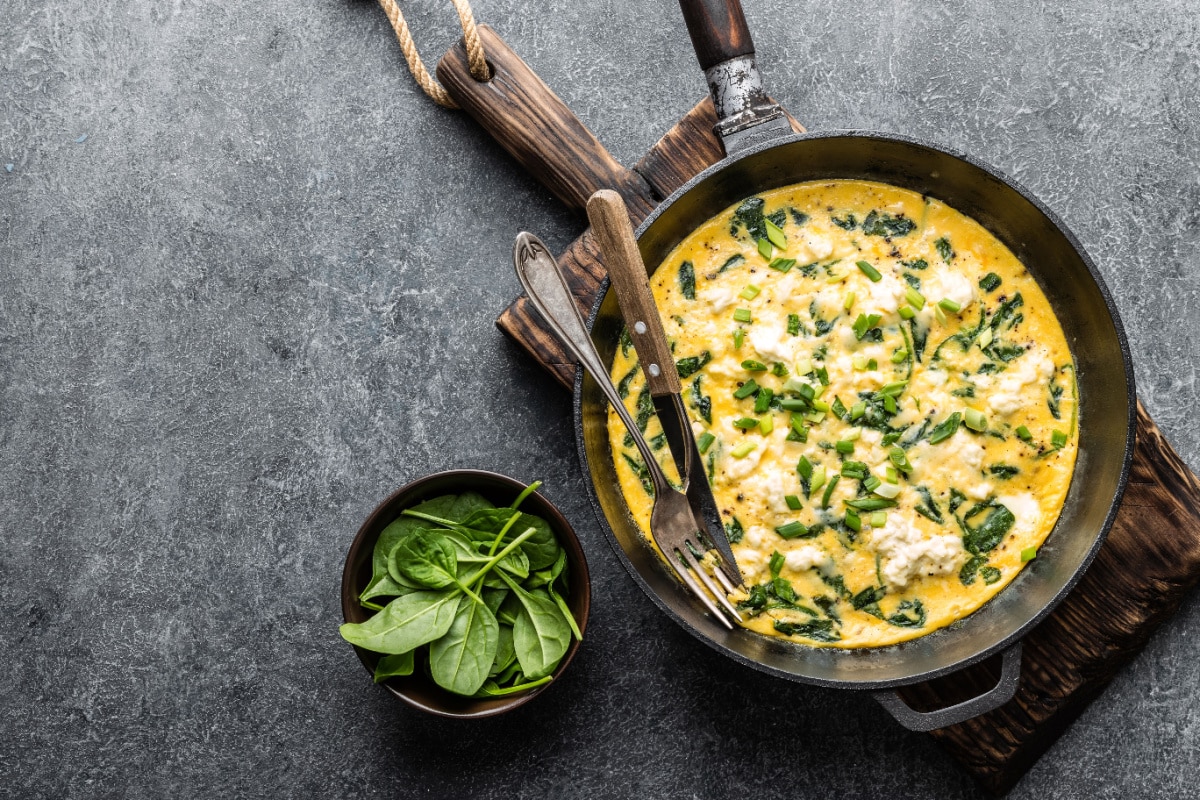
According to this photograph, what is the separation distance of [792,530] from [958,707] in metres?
0.72

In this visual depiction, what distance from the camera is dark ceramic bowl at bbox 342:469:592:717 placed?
9.98ft

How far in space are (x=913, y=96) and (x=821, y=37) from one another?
419 millimetres

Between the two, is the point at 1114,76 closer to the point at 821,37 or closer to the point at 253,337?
the point at 821,37

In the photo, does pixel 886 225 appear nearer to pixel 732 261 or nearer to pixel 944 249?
pixel 944 249

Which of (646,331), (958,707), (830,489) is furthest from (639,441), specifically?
(958,707)

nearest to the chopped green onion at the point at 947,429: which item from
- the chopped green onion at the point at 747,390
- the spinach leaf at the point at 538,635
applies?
the chopped green onion at the point at 747,390

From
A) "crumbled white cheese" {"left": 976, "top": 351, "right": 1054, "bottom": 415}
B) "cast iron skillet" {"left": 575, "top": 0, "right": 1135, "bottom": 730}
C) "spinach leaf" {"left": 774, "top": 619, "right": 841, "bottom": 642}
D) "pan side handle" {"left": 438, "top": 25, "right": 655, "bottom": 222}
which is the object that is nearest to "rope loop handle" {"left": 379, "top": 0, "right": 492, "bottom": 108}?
"pan side handle" {"left": 438, "top": 25, "right": 655, "bottom": 222}

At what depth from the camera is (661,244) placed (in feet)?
9.98

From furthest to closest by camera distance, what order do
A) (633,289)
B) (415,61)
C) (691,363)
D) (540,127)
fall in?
(415,61)
(540,127)
(691,363)
(633,289)

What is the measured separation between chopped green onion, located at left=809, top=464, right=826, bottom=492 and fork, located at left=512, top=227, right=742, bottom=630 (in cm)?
41

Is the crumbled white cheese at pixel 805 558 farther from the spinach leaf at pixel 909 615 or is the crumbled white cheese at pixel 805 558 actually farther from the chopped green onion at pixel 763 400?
the chopped green onion at pixel 763 400

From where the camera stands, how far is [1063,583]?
289 cm

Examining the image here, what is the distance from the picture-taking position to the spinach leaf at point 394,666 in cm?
299

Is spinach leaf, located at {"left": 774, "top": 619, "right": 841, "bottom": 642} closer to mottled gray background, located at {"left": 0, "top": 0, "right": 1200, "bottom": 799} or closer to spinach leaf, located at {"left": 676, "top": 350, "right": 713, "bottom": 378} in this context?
mottled gray background, located at {"left": 0, "top": 0, "right": 1200, "bottom": 799}
